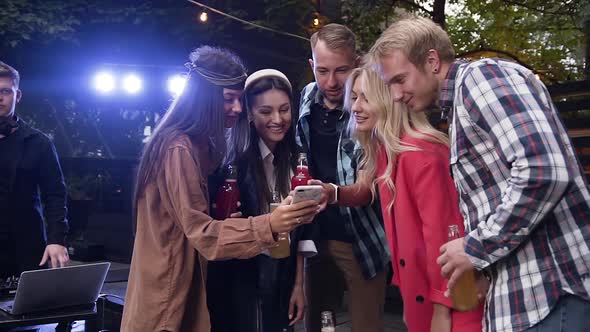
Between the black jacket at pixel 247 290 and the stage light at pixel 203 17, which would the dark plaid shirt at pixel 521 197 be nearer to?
the black jacket at pixel 247 290

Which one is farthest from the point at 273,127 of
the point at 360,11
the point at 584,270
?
the point at 360,11

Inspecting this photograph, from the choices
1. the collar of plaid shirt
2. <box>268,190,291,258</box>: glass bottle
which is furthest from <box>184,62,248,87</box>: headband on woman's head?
the collar of plaid shirt

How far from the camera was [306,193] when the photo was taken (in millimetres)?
2406

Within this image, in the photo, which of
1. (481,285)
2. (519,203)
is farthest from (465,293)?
(519,203)

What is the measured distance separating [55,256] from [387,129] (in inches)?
90.3

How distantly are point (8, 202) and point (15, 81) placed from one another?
0.73m

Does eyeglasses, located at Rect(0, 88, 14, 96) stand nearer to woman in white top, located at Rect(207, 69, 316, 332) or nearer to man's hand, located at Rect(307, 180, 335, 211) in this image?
woman in white top, located at Rect(207, 69, 316, 332)

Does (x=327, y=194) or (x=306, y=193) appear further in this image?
(x=327, y=194)

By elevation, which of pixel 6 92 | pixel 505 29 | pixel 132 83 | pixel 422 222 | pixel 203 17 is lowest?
pixel 422 222

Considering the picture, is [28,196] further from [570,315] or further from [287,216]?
[570,315]

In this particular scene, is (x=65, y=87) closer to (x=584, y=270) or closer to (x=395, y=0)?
(x=395, y=0)

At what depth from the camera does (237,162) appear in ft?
9.59

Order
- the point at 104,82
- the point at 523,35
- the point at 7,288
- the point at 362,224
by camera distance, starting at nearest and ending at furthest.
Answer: the point at 362,224
the point at 7,288
the point at 523,35
the point at 104,82

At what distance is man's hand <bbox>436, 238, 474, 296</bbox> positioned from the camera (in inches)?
70.2
